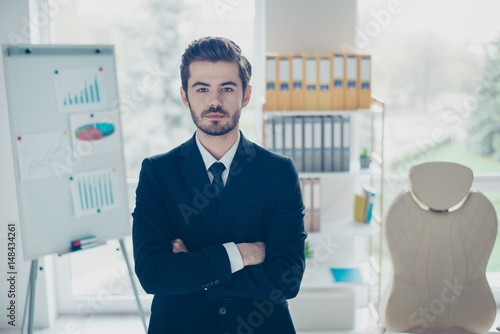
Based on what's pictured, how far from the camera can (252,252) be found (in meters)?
1.60

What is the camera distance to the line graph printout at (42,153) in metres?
2.16

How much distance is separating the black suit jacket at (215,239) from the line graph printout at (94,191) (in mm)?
784

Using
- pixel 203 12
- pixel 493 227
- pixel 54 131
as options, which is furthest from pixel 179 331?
pixel 203 12

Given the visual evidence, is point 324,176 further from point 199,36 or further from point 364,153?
point 199,36

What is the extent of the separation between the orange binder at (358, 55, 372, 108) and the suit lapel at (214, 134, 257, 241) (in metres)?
1.48

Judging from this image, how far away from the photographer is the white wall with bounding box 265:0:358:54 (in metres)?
3.18

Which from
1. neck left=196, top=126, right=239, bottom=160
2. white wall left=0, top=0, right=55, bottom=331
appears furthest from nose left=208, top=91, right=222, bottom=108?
white wall left=0, top=0, right=55, bottom=331

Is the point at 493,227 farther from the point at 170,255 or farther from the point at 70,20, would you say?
the point at 70,20

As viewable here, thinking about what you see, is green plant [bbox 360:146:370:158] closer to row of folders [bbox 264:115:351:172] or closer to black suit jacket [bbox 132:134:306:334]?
row of folders [bbox 264:115:351:172]

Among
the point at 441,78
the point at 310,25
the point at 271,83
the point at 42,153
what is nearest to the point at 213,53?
the point at 42,153

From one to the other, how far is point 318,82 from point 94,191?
56.9 inches

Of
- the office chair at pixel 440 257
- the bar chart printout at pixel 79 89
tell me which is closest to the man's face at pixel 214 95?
the bar chart printout at pixel 79 89

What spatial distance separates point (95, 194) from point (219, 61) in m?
1.14

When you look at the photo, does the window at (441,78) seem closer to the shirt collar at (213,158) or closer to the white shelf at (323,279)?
the white shelf at (323,279)
